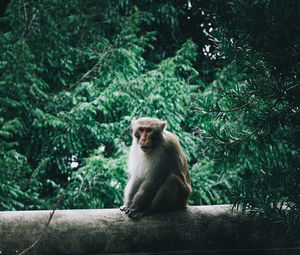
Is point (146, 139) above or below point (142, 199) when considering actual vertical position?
above

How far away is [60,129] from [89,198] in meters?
1.26

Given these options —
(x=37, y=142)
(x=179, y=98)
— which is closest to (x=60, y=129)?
(x=37, y=142)

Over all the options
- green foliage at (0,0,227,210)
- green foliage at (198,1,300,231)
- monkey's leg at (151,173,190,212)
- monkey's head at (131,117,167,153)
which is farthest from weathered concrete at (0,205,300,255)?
green foliage at (0,0,227,210)

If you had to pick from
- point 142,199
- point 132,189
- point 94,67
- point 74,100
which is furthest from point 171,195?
point 94,67

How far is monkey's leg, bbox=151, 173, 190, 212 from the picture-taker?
3.07 m

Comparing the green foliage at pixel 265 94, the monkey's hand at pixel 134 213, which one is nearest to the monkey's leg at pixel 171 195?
the monkey's hand at pixel 134 213

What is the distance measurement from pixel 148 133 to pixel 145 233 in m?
0.88

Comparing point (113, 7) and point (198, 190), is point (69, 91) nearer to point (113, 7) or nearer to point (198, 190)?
point (113, 7)

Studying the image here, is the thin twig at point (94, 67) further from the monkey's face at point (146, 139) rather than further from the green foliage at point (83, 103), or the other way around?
the monkey's face at point (146, 139)

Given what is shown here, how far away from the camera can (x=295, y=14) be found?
1.51 meters

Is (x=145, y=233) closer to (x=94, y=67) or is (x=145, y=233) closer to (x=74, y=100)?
(x=74, y=100)

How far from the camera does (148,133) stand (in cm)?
326

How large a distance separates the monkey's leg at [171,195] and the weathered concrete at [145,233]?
0.17m

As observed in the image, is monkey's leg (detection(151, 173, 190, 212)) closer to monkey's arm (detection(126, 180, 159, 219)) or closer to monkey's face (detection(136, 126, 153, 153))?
monkey's arm (detection(126, 180, 159, 219))
